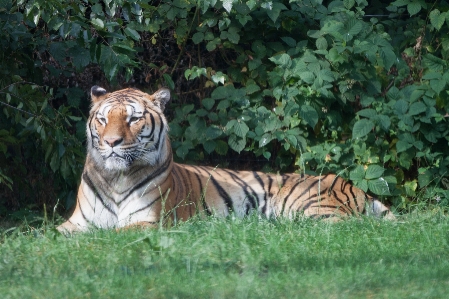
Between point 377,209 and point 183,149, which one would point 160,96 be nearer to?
point 183,149

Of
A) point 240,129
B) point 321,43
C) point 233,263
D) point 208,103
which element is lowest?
point 233,263

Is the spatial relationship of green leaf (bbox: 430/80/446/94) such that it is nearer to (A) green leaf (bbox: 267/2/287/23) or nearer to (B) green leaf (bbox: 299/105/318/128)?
(B) green leaf (bbox: 299/105/318/128)

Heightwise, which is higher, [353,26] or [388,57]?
[353,26]

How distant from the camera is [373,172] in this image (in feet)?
22.4

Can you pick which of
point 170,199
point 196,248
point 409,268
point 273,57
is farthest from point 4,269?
point 273,57

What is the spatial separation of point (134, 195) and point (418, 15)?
3.58m

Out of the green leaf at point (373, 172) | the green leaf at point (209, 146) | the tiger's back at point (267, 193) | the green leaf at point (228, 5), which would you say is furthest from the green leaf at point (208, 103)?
the green leaf at point (373, 172)

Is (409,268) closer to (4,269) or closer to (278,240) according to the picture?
(278,240)

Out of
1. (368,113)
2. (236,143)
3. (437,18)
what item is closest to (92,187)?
(236,143)

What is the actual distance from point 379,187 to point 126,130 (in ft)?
7.63

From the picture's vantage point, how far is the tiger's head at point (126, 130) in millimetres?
5641

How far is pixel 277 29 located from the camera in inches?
287

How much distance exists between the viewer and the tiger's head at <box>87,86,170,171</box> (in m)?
5.64

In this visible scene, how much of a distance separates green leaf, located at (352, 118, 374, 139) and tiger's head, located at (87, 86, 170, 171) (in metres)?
1.77
